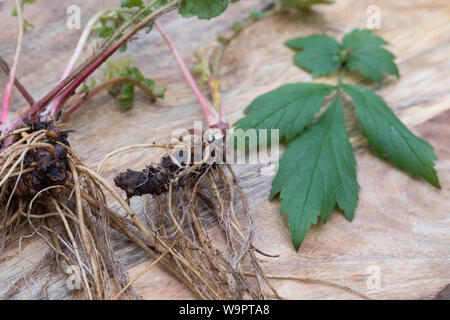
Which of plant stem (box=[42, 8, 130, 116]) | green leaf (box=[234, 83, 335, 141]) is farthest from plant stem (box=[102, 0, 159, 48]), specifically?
green leaf (box=[234, 83, 335, 141])

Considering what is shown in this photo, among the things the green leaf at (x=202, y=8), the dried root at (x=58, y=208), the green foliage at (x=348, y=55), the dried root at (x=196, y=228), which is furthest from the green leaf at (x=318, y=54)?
the dried root at (x=58, y=208)

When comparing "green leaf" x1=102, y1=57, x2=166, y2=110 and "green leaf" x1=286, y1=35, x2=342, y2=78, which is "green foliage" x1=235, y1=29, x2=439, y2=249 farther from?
"green leaf" x1=102, y1=57, x2=166, y2=110

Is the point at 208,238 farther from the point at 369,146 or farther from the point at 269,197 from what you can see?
the point at 369,146

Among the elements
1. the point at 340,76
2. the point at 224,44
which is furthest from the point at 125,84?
the point at 340,76

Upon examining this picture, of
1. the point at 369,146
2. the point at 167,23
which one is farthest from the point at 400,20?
the point at 167,23

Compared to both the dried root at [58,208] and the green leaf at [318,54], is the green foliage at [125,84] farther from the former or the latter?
the green leaf at [318,54]

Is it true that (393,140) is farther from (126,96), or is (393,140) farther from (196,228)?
(126,96)
